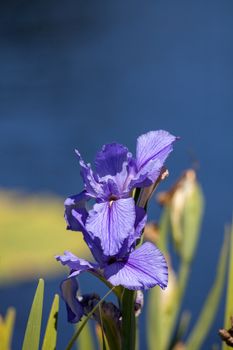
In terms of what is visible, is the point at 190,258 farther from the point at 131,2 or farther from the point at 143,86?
the point at 131,2

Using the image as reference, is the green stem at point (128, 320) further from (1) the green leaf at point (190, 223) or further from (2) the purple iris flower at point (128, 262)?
(1) the green leaf at point (190, 223)

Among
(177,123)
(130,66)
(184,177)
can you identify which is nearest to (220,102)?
(177,123)

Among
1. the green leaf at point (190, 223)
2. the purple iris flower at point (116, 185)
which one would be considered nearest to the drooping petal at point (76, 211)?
the purple iris flower at point (116, 185)

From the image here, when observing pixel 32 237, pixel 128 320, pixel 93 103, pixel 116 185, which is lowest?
pixel 128 320

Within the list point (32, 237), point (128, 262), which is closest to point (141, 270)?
point (128, 262)

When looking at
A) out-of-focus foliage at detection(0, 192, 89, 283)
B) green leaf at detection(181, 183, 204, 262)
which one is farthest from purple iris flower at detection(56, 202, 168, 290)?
out-of-focus foliage at detection(0, 192, 89, 283)

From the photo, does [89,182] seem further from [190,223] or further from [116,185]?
[190,223]
